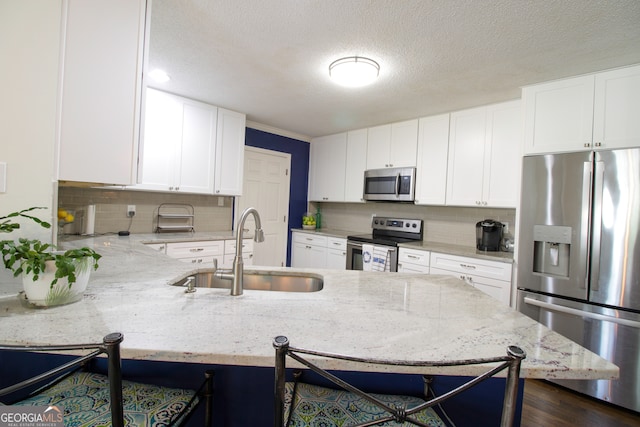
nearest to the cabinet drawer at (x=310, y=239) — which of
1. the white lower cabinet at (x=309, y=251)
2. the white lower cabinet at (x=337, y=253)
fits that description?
the white lower cabinet at (x=309, y=251)

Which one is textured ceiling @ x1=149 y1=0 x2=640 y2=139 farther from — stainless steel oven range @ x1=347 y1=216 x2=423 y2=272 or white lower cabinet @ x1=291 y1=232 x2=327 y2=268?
white lower cabinet @ x1=291 y1=232 x2=327 y2=268

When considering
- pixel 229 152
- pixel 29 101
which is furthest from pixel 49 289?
pixel 229 152

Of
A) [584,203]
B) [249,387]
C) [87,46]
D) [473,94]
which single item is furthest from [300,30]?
[584,203]

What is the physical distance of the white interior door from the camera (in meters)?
4.21

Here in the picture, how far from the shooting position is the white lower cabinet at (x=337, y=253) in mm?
3934

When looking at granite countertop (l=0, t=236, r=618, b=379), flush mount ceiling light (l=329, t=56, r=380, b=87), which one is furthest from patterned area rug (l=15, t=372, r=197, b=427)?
flush mount ceiling light (l=329, t=56, r=380, b=87)

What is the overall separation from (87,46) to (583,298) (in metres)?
3.41

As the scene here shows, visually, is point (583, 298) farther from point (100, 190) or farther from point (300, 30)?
point (100, 190)

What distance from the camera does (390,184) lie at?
3768 mm

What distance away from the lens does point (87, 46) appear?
1325 mm

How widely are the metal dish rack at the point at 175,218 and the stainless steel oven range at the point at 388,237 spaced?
6.59ft

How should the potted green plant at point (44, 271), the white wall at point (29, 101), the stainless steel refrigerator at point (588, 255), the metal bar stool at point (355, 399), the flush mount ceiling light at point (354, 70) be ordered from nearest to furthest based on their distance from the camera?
the metal bar stool at point (355, 399), the potted green plant at point (44, 271), the white wall at point (29, 101), the stainless steel refrigerator at point (588, 255), the flush mount ceiling light at point (354, 70)

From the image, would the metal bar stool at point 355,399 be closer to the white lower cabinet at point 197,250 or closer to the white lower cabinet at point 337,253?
the white lower cabinet at point 197,250

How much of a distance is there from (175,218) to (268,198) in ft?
4.47
